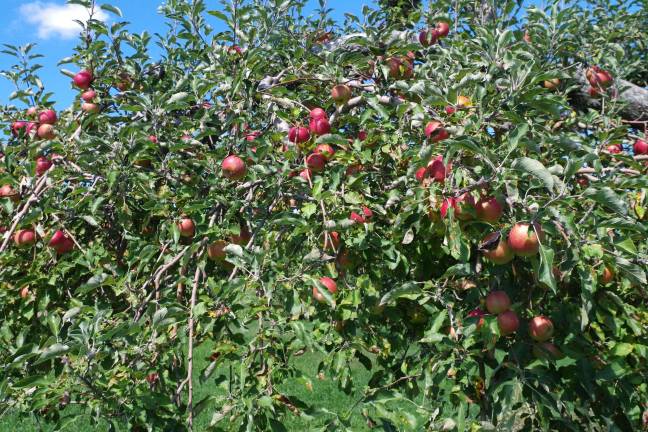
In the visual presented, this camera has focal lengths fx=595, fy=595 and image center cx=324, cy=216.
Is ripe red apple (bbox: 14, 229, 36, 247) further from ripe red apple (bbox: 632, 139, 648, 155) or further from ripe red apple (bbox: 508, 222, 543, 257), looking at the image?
ripe red apple (bbox: 632, 139, 648, 155)

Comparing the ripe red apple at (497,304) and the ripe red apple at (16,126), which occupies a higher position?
the ripe red apple at (16,126)

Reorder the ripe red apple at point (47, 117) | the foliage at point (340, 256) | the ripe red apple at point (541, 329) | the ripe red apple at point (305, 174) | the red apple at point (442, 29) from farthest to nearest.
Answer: the red apple at point (442, 29) → the ripe red apple at point (47, 117) → the ripe red apple at point (305, 174) → the ripe red apple at point (541, 329) → the foliage at point (340, 256)

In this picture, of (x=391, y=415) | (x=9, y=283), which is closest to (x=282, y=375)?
(x=391, y=415)

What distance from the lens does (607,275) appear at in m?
1.68

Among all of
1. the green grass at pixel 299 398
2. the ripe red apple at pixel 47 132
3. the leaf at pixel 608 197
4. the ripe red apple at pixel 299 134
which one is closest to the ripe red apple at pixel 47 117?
the ripe red apple at pixel 47 132

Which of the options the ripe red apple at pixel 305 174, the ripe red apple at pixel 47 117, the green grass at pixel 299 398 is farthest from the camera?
the green grass at pixel 299 398

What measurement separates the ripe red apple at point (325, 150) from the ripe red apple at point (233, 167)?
268 millimetres

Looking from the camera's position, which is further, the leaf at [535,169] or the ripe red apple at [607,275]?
the ripe red apple at [607,275]

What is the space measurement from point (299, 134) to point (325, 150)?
0.13 meters

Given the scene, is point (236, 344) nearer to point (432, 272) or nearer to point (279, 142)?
point (432, 272)

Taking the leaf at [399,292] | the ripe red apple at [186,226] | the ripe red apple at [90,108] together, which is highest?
the ripe red apple at [90,108]

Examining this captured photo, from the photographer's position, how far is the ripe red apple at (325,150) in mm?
1979

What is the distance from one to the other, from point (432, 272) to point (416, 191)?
21.8 inches

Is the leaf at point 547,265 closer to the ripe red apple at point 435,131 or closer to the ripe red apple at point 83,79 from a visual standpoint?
the ripe red apple at point 435,131
